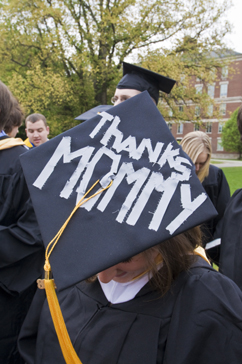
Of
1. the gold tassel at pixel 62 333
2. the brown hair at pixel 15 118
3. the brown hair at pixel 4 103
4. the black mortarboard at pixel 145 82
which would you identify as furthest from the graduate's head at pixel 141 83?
the gold tassel at pixel 62 333

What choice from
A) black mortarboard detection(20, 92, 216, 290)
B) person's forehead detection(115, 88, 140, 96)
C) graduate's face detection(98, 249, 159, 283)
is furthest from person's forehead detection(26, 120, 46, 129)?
graduate's face detection(98, 249, 159, 283)

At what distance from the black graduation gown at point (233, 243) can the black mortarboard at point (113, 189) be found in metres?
0.98

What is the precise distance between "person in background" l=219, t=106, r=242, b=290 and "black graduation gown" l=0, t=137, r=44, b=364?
1.20m

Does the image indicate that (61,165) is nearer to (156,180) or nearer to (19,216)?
(156,180)

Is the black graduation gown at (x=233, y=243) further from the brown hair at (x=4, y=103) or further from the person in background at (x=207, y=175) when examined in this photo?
the brown hair at (x=4, y=103)

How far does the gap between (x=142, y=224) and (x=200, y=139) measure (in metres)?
2.43

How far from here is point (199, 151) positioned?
313 cm

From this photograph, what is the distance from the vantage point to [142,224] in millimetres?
985

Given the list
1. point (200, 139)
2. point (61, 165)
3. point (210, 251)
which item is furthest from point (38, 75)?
point (61, 165)

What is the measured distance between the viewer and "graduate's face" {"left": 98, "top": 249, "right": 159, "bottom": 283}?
1055 mm

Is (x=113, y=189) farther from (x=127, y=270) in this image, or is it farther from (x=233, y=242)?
(x=233, y=242)

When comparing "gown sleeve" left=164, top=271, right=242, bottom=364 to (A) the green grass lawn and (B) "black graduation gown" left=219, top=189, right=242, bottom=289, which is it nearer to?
(B) "black graduation gown" left=219, top=189, right=242, bottom=289

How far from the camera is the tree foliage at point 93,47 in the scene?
1354cm

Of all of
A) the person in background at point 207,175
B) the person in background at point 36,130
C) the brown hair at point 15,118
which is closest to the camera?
the brown hair at point 15,118
